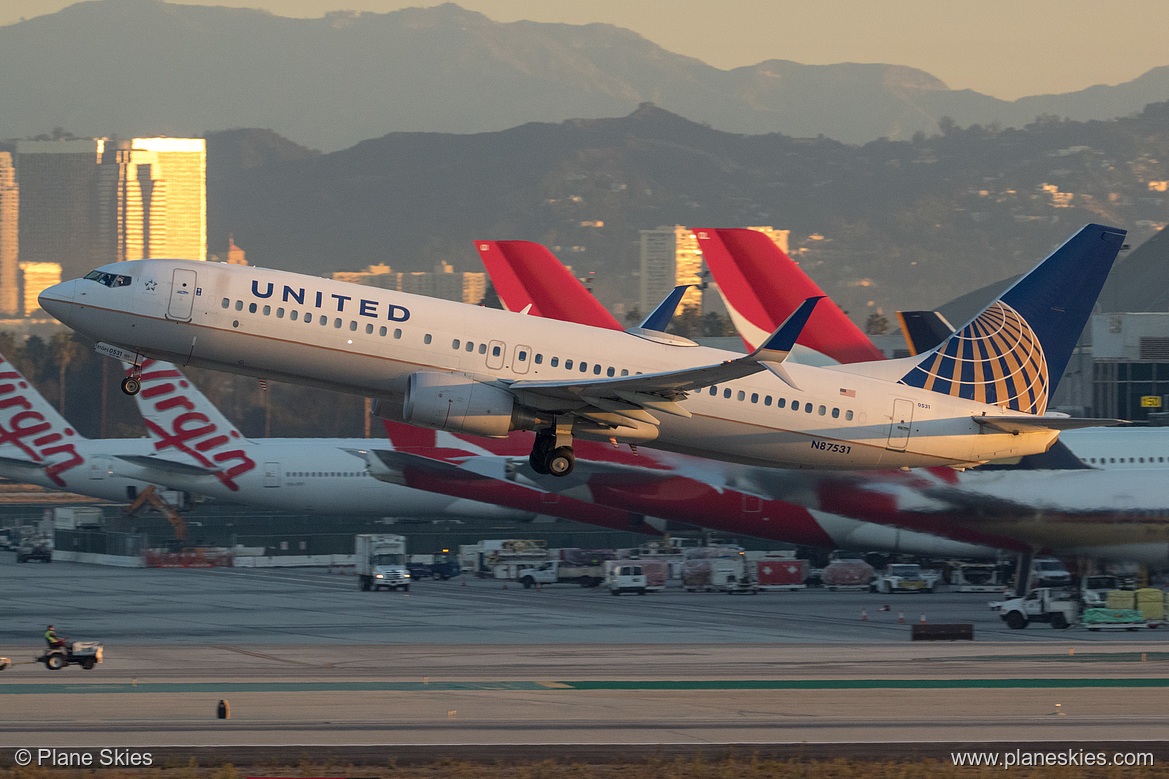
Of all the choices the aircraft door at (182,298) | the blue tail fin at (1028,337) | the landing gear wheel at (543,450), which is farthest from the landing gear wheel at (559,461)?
the blue tail fin at (1028,337)

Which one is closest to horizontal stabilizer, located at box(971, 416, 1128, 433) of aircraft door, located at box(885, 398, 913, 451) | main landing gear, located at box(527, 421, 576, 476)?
aircraft door, located at box(885, 398, 913, 451)

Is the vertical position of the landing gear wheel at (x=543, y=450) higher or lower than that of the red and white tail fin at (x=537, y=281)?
lower

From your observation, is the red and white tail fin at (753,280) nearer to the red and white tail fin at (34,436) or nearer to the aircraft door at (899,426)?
the aircraft door at (899,426)

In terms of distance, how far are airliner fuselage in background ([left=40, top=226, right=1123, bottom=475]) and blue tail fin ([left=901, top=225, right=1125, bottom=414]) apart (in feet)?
6.10

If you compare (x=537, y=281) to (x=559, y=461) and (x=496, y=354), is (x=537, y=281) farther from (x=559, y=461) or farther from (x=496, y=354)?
(x=496, y=354)

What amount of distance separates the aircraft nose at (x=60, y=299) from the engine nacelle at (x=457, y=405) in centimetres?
1059

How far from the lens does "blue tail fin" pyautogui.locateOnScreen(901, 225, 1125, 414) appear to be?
48.2 metres

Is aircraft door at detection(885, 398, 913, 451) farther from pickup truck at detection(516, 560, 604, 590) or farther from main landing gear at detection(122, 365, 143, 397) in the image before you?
pickup truck at detection(516, 560, 604, 590)

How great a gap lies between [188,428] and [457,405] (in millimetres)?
67194

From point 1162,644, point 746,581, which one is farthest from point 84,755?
point 746,581

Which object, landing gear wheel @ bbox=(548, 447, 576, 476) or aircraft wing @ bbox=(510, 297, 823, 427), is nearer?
Result: aircraft wing @ bbox=(510, 297, 823, 427)

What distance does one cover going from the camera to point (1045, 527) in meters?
60.5

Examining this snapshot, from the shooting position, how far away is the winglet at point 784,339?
36.4 meters

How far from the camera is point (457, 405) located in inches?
1572
